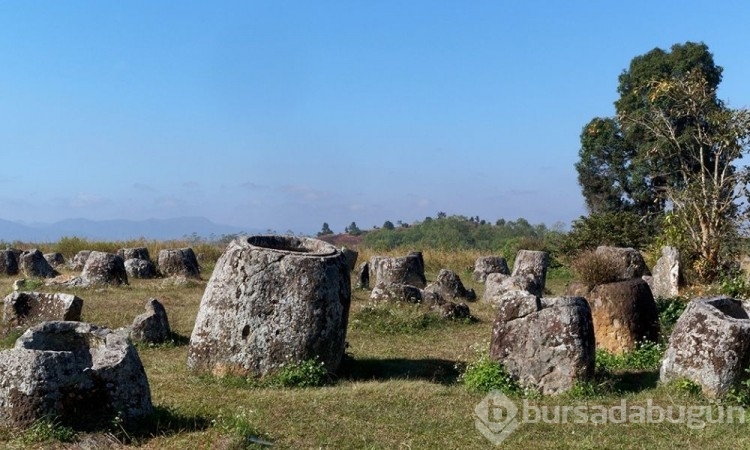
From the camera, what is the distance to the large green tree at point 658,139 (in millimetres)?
23219

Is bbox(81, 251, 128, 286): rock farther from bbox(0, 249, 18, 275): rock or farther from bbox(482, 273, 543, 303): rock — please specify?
A: bbox(482, 273, 543, 303): rock

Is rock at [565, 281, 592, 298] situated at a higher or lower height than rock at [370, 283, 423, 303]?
higher

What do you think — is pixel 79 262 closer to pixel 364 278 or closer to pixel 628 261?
pixel 364 278

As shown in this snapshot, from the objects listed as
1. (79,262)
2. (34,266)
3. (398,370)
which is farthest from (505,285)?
(79,262)

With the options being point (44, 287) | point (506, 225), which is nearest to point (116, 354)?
point (44, 287)

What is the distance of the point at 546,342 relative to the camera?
33.0 feet

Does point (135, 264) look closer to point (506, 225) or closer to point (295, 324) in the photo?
point (295, 324)

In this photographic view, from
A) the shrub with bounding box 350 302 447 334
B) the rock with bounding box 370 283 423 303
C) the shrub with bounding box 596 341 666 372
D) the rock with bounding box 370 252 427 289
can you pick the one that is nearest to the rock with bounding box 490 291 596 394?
the shrub with bounding box 596 341 666 372

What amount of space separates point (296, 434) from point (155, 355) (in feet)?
17.4

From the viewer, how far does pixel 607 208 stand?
3997 centimetres

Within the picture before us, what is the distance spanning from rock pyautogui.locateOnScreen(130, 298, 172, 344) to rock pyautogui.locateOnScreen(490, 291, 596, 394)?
579 centimetres

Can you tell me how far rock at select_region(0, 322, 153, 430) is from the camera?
7242mm

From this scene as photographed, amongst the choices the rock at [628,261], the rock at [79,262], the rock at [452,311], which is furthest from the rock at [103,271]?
the rock at [628,261]

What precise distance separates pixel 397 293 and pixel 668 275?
6.65 meters
